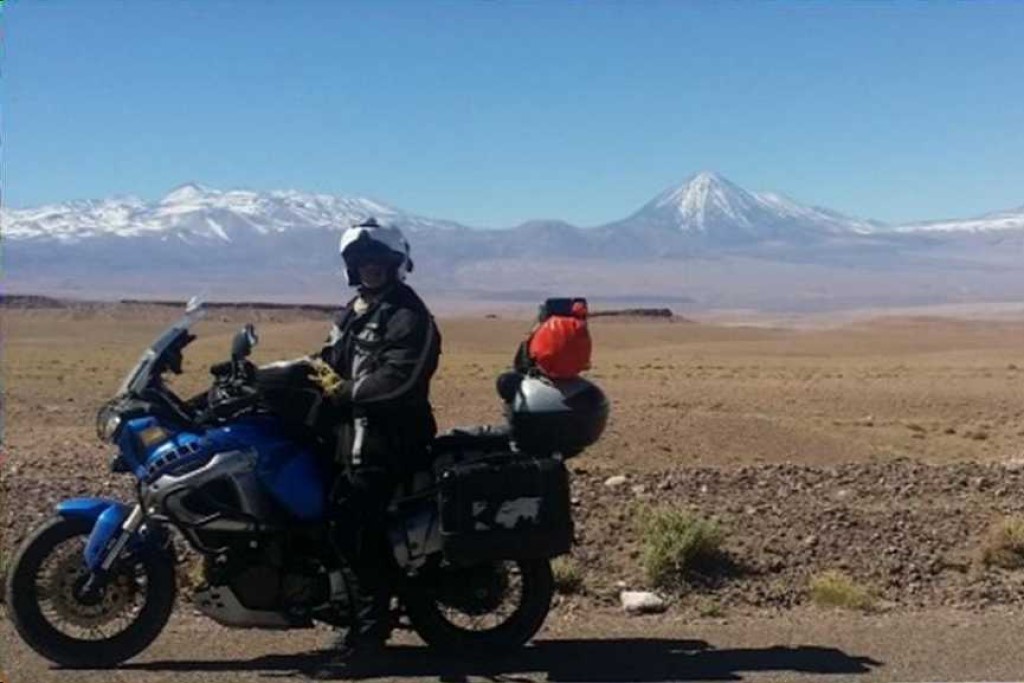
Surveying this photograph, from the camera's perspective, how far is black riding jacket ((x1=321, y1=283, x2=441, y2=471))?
6.64 metres

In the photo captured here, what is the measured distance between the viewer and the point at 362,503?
6.70 meters

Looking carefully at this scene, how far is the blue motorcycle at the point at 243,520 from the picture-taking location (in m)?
6.64

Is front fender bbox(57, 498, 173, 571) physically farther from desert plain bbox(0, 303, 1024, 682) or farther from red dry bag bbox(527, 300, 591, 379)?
red dry bag bbox(527, 300, 591, 379)

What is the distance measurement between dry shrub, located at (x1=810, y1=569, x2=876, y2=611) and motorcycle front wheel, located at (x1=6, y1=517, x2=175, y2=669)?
3685 mm

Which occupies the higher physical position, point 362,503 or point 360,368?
point 360,368

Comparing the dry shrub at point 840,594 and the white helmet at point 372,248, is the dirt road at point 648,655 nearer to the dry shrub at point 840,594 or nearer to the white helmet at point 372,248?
the dry shrub at point 840,594

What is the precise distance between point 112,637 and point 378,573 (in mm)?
1198

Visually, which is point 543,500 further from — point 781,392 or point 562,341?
point 781,392

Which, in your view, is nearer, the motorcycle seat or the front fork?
the front fork

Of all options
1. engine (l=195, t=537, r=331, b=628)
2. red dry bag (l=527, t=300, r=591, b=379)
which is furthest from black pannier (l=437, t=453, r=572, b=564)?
engine (l=195, t=537, r=331, b=628)

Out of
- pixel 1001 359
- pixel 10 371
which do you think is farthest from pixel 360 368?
pixel 1001 359

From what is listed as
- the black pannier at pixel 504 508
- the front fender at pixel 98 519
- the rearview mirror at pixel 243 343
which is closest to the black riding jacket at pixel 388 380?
the black pannier at pixel 504 508

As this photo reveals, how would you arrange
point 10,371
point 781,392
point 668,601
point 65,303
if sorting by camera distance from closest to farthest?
point 668,601, point 781,392, point 10,371, point 65,303

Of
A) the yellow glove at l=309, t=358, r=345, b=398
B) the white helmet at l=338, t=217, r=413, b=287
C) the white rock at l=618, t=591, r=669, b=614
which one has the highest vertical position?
the white helmet at l=338, t=217, r=413, b=287
